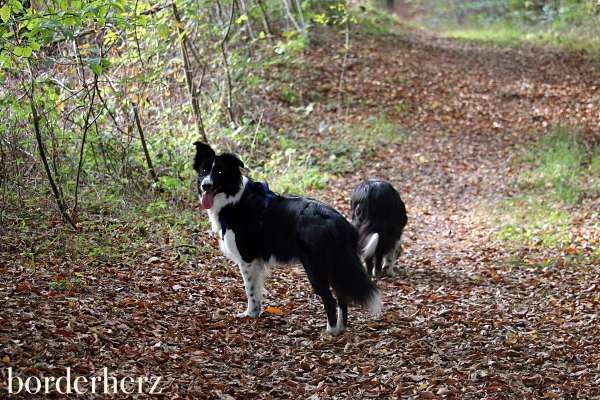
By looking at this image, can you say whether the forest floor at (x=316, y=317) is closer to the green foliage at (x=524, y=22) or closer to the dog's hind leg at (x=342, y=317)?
the dog's hind leg at (x=342, y=317)

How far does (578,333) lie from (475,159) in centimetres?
770

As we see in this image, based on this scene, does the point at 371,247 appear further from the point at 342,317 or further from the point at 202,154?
the point at 202,154

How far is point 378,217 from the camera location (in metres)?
6.83

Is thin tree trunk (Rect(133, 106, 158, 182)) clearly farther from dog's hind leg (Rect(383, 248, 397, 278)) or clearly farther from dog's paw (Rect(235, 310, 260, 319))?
dog's hind leg (Rect(383, 248, 397, 278))

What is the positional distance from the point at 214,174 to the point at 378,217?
226 centimetres

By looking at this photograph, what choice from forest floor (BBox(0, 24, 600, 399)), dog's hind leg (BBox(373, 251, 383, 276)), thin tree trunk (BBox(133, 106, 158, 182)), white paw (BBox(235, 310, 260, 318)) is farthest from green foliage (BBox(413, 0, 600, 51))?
white paw (BBox(235, 310, 260, 318))

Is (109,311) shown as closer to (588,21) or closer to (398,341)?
(398,341)

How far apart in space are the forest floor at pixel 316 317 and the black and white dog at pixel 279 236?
1.48 feet

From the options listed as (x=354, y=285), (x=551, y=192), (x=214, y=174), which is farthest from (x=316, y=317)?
(x=551, y=192)

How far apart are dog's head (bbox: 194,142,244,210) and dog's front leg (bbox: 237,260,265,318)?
74cm

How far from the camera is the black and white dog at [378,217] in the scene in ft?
22.4

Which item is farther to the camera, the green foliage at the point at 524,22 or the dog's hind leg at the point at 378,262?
the green foliage at the point at 524,22

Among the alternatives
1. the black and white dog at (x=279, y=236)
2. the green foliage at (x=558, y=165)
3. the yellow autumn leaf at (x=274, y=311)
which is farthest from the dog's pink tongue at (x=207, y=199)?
the green foliage at (x=558, y=165)

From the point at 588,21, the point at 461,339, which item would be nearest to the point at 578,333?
the point at 461,339
